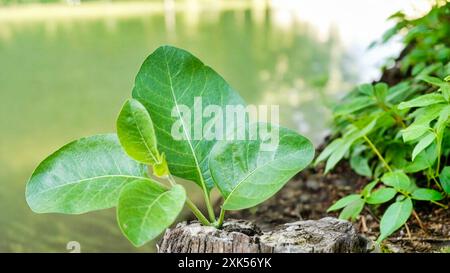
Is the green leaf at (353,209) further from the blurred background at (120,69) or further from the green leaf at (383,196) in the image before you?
the blurred background at (120,69)

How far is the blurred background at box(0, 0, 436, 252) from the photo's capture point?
155 cm

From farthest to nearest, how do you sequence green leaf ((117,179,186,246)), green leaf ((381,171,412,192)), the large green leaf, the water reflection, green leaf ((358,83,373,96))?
the water reflection < green leaf ((358,83,373,96)) < green leaf ((381,171,412,192)) < the large green leaf < green leaf ((117,179,186,246))

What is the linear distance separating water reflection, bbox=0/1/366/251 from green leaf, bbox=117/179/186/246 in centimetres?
84

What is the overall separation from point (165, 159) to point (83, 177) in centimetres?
9

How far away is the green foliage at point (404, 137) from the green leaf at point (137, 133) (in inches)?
11.9

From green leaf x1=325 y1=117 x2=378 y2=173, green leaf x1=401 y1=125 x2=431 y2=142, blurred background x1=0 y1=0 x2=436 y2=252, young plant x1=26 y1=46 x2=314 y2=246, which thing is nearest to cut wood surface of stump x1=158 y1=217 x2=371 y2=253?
young plant x1=26 y1=46 x2=314 y2=246

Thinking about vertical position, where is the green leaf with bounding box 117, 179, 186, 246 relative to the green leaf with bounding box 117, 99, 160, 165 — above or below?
below

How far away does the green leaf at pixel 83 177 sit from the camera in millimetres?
562

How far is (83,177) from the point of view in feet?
1.89

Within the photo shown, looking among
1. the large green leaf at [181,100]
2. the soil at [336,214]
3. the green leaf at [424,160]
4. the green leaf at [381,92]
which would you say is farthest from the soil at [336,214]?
the large green leaf at [181,100]

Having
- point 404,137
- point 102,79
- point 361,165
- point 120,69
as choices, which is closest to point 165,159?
point 404,137

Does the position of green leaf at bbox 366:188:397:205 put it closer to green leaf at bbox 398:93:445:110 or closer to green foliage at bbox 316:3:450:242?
green foliage at bbox 316:3:450:242

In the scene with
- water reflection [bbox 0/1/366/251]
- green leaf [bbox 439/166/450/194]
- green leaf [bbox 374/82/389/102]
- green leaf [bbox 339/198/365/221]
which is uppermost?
green leaf [bbox 374/82/389/102]
